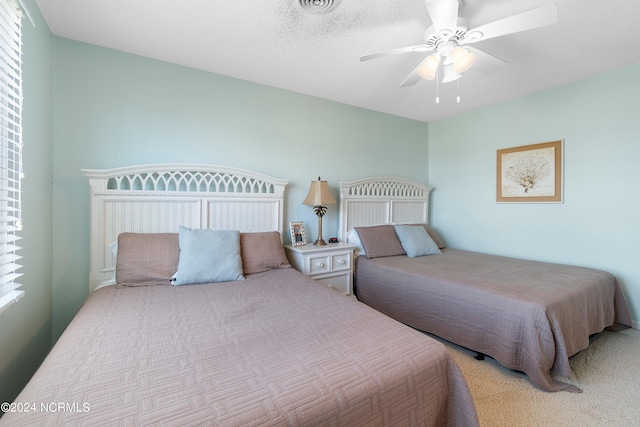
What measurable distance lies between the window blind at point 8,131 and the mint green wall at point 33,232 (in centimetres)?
17

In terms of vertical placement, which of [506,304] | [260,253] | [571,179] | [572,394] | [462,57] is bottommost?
Answer: [572,394]

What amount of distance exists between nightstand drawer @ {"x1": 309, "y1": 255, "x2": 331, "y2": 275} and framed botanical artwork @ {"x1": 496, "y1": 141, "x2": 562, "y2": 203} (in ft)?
7.62

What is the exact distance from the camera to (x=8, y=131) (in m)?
1.35

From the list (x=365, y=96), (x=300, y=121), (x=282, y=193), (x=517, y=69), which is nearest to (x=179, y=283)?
(x=282, y=193)

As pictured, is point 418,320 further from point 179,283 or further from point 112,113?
point 112,113

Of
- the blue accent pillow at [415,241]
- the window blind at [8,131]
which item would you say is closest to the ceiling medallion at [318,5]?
the window blind at [8,131]

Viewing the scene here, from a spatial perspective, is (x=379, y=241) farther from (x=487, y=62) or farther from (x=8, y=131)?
(x=8, y=131)

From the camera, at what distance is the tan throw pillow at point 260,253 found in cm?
225

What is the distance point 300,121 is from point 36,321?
2703 mm

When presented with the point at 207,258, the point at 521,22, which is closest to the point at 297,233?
the point at 207,258

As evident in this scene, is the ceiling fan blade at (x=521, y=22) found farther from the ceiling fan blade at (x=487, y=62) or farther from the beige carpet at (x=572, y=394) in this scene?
the beige carpet at (x=572, y=394)

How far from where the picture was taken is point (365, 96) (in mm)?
3191

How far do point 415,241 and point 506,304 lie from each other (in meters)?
1.36

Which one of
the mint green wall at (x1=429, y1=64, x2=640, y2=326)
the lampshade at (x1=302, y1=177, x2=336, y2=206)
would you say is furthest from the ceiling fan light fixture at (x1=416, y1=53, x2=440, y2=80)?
the mint green wall at (x1=429, y1=64, x2=640, y2=326)
